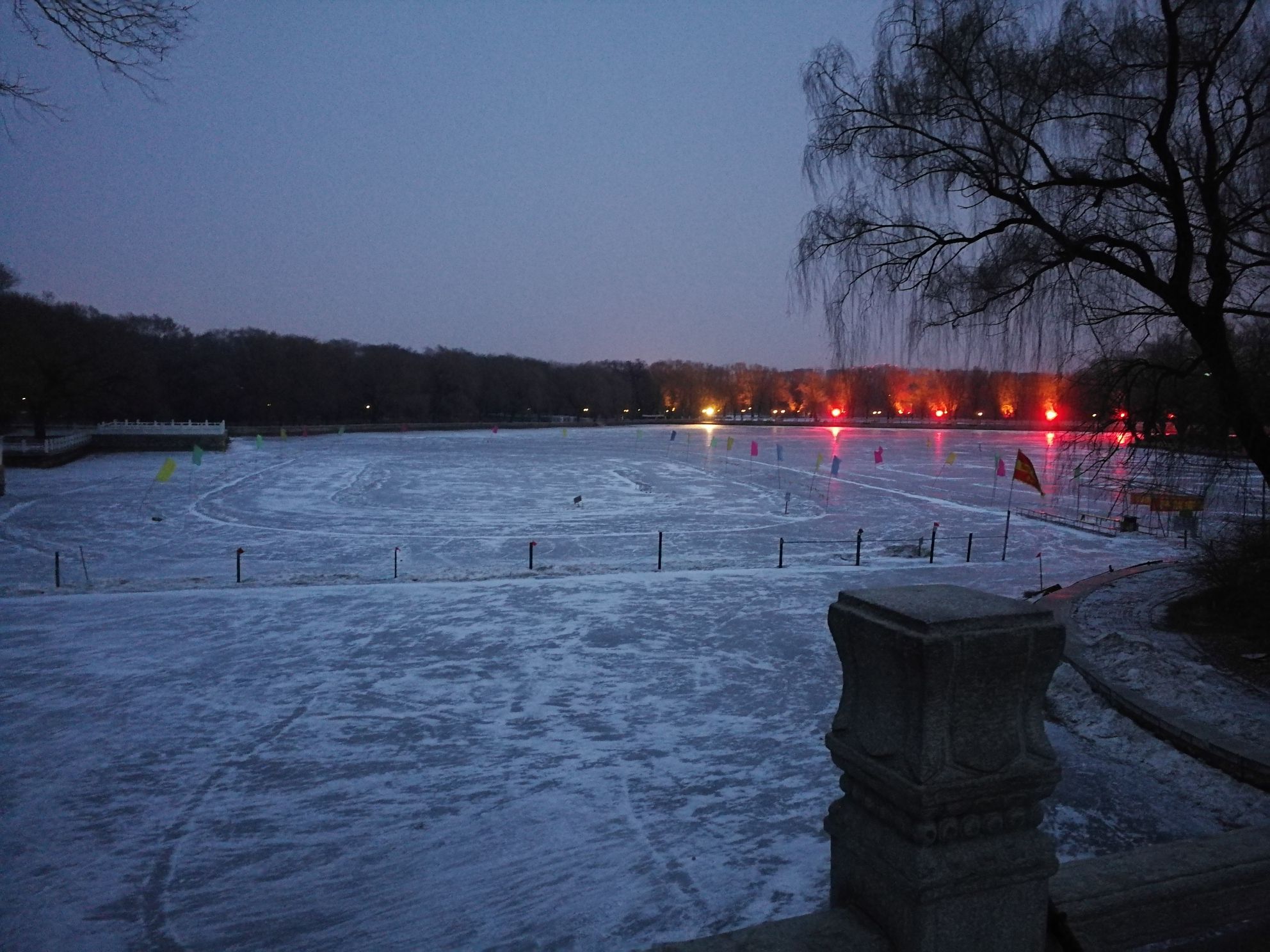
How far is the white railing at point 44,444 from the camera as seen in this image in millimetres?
46844

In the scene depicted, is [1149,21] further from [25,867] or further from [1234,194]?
[25,867]

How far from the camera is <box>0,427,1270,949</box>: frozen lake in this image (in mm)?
5402

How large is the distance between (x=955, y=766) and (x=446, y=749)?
6.48 metres

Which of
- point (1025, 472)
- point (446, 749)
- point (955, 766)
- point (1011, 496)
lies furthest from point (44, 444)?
point (955, 766)

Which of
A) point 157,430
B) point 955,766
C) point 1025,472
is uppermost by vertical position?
point 955,766

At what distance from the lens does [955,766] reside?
2.32 m

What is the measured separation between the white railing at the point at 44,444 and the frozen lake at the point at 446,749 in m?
33.2

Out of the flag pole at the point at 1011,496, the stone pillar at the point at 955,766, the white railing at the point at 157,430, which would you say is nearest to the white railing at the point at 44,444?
the white railing at the point at 157,430

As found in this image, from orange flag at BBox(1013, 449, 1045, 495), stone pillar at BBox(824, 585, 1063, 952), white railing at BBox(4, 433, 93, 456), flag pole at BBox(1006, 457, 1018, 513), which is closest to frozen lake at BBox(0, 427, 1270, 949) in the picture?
orange flag at BBox(1013, 449, 1045, 495)

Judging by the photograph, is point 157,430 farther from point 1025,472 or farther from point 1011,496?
point 1025,472

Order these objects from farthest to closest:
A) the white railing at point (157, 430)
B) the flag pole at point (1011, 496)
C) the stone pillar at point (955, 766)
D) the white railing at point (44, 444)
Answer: the white railing at point (157, 430), the white railing at point (44, 444), the flag pole at point (1011, 496), the stone pillar at point (955, 766)

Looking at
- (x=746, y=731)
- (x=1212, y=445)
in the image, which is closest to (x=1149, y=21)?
(x=1212, y=445)

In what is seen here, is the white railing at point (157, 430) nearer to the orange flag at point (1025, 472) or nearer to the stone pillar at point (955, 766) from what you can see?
the orange flag at point (1025, 472)

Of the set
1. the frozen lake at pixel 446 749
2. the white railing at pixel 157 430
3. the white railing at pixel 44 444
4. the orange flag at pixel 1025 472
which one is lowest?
the frozen lake at pixel 446 749
